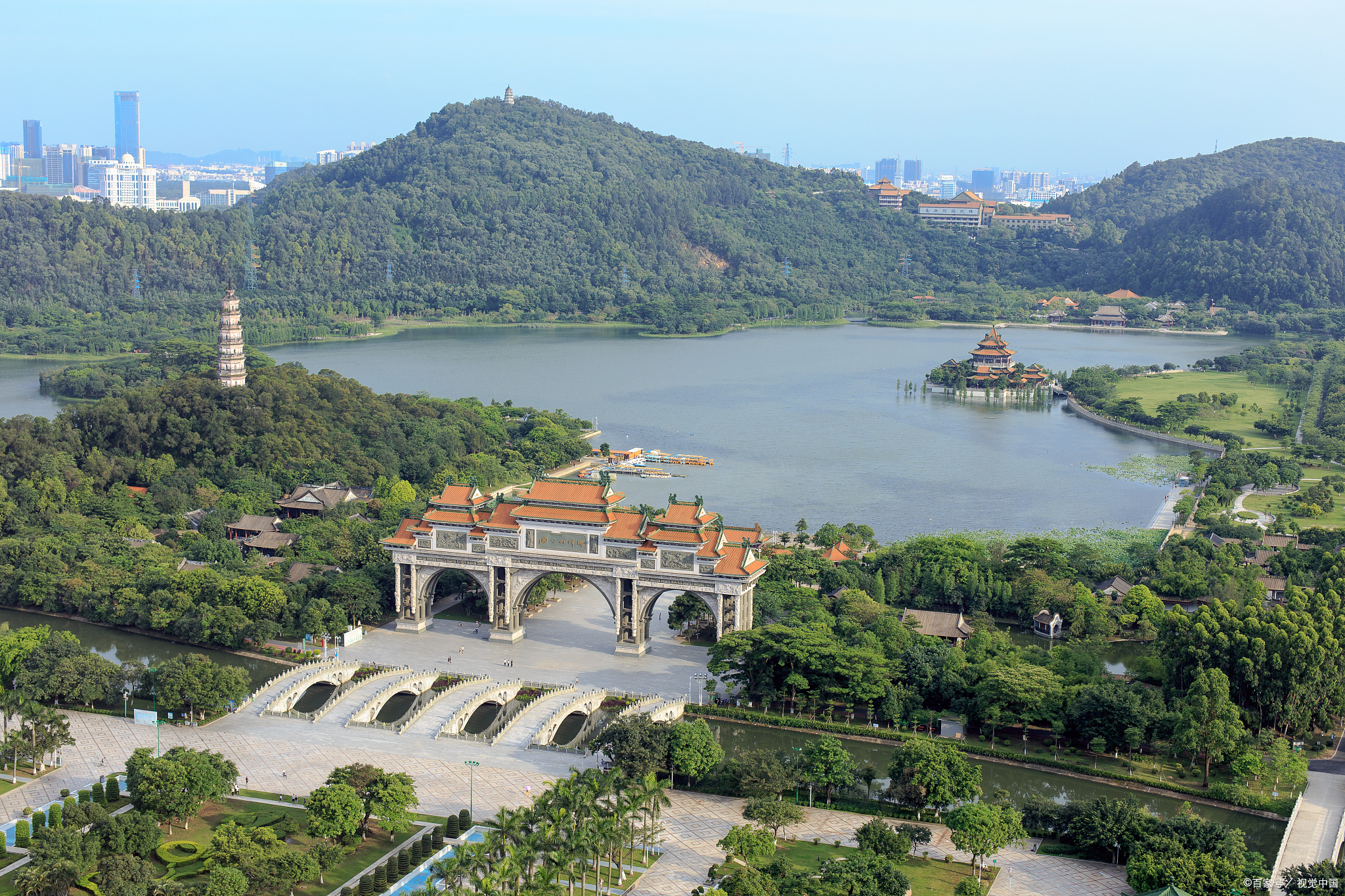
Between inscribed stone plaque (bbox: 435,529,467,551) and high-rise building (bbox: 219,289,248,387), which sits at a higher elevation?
high-rise building (bbox: 219,289,248,387)

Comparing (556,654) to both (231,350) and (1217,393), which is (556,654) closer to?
A: (231,350)

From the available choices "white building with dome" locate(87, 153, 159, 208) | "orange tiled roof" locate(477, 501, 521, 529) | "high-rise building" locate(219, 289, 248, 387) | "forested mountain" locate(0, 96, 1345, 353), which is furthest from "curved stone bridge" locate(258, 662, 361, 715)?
"white building with dome" locate(87, 153, 159, 208)

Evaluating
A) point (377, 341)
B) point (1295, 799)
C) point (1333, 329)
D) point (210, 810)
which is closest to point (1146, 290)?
point (1333, 329)

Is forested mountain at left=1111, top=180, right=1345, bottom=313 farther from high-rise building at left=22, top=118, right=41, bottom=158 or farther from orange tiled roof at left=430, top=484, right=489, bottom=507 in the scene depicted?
high-rise building at left=22, top=118, right=41, bottom=158

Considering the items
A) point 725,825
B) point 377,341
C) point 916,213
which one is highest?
point 916,213

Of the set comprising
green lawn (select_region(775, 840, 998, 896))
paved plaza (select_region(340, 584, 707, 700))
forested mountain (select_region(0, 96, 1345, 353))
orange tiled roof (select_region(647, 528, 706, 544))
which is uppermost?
forested mountain (select_region(0, 96, 1345, 353))

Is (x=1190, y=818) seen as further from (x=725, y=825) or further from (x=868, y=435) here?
(x=868, y=435)

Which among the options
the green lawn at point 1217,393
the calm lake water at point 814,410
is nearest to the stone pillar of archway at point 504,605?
the calm lake water at point 814,410
